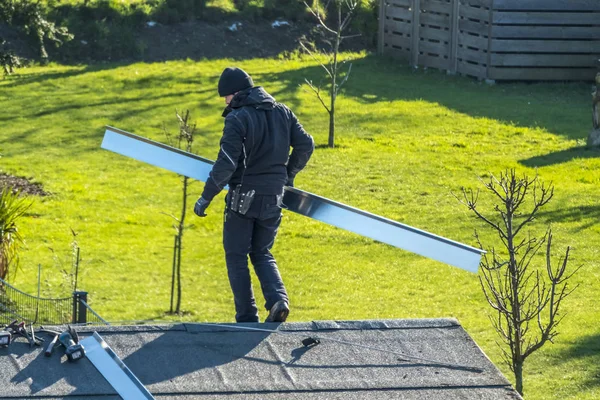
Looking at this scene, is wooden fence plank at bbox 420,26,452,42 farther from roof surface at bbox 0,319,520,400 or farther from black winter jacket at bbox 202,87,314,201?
roof surface at bbox 0,319,520,400

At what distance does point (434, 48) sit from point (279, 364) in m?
17.5

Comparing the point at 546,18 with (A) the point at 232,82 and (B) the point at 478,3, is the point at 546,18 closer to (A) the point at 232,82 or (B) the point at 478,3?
(B) the point at 478,3

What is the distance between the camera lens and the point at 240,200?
7.82 meters

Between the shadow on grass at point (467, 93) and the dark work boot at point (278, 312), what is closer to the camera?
the dark work boot at point (278, 312)

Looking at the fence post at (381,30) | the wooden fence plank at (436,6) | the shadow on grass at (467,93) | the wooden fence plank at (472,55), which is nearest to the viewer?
the shadow on grass at (467,93)

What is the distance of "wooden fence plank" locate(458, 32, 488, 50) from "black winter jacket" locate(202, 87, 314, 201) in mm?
14464

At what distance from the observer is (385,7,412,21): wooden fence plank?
934 inches

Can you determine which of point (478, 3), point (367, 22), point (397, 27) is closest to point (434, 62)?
point (397, 27)

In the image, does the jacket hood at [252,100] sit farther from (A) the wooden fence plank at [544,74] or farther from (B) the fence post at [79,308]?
(A) the wooden fence plank at [544,74]

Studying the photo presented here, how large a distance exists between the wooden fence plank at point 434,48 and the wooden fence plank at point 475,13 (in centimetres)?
86

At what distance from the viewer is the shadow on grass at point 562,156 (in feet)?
54.4

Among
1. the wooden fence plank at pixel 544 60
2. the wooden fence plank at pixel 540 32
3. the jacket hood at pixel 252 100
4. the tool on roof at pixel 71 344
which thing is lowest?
the wooden fence plank at pixel 544 60

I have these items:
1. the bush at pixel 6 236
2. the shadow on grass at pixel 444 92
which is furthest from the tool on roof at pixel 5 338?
the shadow on grass at pixel 444 92

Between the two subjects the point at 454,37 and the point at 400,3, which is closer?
the point at 454,37
